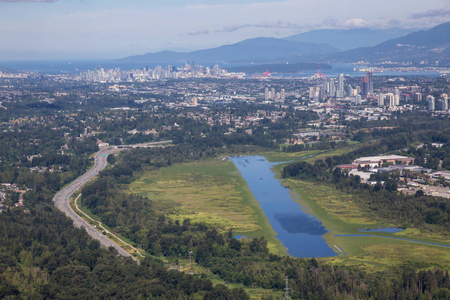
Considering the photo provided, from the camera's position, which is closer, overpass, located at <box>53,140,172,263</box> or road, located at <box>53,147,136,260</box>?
road, located at <box>53,147,136,260</box>

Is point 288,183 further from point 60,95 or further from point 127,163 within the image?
point 60,95

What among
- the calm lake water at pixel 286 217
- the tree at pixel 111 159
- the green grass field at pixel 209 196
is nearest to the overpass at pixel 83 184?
the tree at pixel 111 159

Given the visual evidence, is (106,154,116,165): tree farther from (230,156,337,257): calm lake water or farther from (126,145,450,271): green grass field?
(230,156,337,257): calm lake water

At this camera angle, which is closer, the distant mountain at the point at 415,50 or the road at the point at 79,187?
the road at the point at 79,187

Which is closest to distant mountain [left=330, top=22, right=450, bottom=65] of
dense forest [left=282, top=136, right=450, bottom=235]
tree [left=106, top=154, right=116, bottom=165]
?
dense forest [left=282, top=136, right=450, bottom=235]

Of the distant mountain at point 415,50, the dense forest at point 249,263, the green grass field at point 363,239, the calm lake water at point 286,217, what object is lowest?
the calm lake water at point 286,217

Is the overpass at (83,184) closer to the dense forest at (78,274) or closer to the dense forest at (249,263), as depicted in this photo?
the dense forest at (78,274)

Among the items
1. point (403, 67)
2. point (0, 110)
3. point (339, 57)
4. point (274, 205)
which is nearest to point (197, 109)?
point (0, 110)
